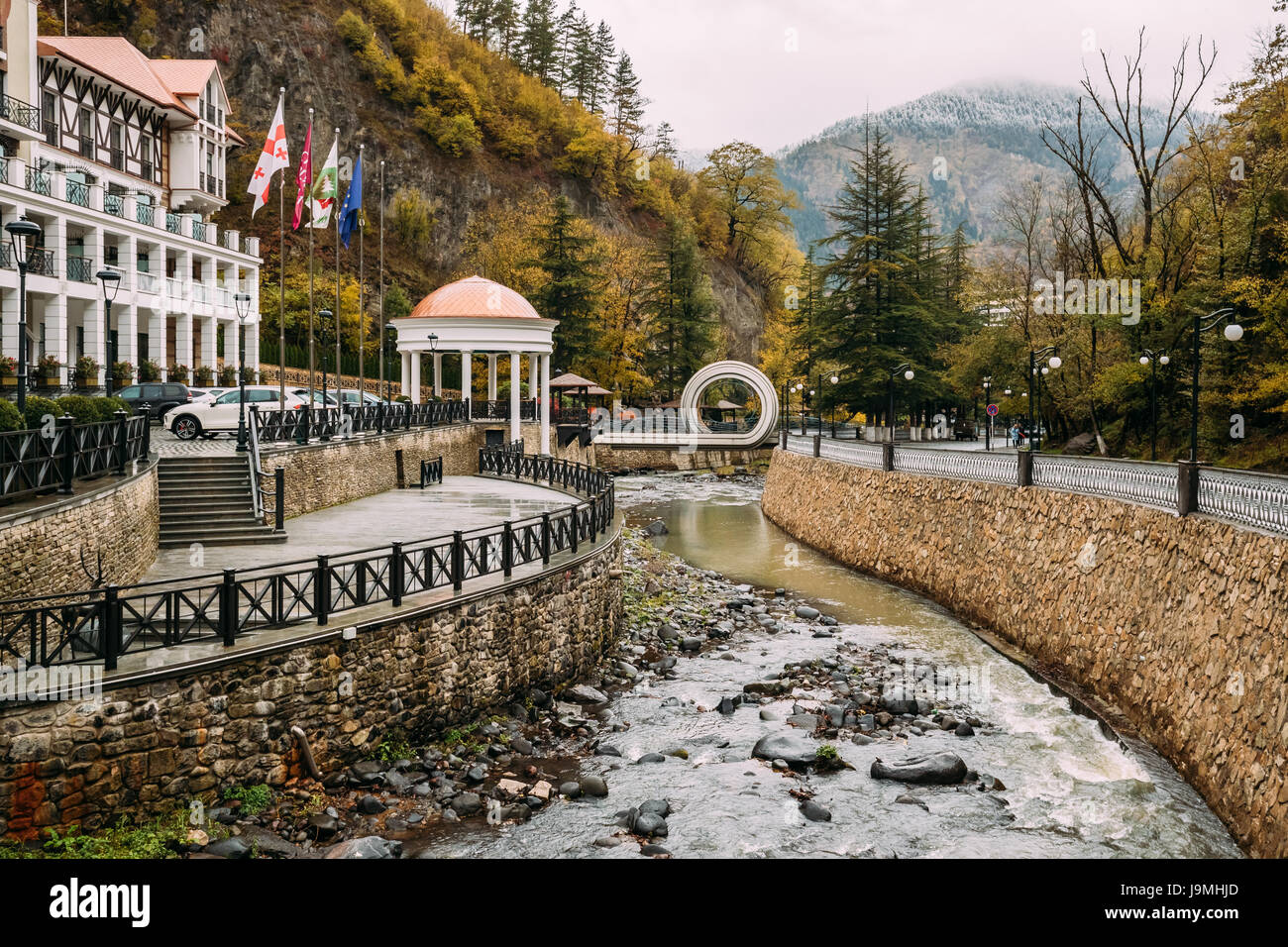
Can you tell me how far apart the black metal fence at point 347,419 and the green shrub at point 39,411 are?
16.6ft

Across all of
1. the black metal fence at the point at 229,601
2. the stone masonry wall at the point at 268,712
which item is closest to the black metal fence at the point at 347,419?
the black metal fence at the point at 229,601

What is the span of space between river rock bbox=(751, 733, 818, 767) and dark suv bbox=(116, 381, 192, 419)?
22700mm

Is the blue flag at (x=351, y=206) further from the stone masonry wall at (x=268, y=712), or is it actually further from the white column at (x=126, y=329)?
the stone masonry wall at (x=268, y=712)

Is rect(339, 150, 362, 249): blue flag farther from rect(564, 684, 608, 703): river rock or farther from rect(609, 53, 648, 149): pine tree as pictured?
rect(609, 53, 648, 149): pine tree

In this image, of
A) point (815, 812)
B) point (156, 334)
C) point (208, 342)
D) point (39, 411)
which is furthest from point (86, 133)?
point (815, 812)

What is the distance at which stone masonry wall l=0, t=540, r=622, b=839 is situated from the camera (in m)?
7.61

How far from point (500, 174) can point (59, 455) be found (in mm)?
69376

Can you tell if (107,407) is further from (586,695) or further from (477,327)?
(477,327)

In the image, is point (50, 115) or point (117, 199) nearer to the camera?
point (117, 199)

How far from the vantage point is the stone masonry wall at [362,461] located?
20344 mm

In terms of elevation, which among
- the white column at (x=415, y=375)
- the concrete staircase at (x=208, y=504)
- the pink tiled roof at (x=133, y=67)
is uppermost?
the pink tiled roof at (x=133, y=67)

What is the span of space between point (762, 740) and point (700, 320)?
52.8m

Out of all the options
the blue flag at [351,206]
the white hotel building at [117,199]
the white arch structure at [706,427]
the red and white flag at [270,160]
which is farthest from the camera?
the white arch structure at [706,427]

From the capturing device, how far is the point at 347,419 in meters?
25.6
